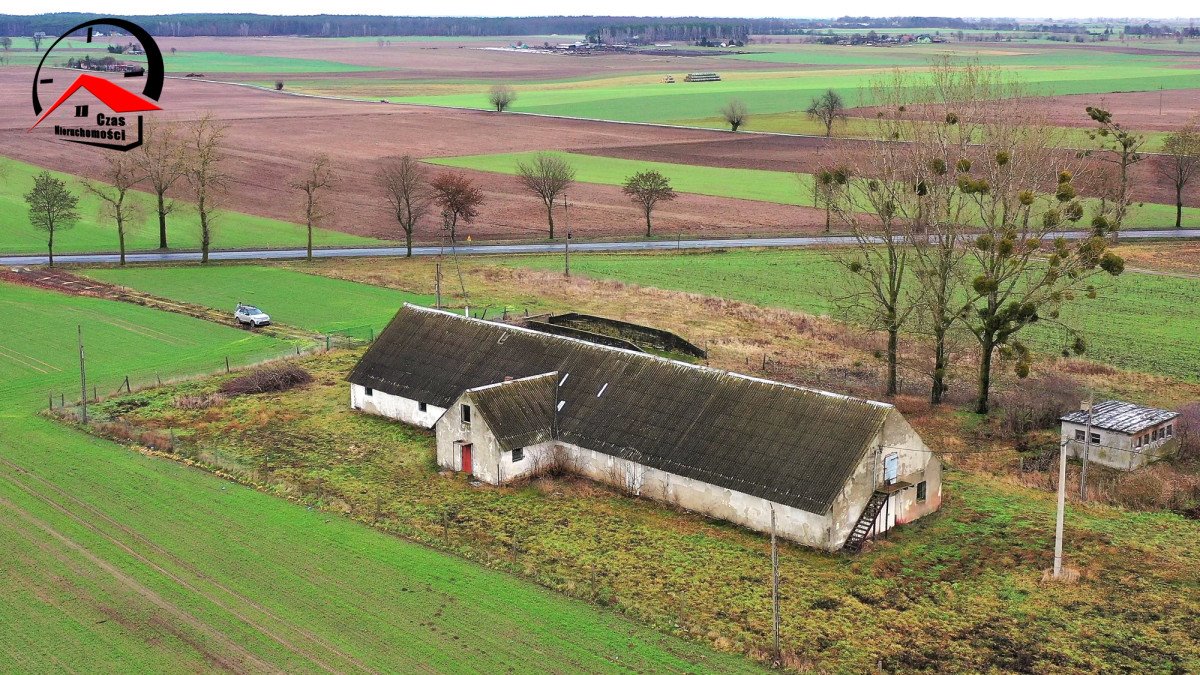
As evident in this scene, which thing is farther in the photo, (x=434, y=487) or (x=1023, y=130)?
(x=1023, y=130)

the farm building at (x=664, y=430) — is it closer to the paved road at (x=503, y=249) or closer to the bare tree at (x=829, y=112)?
the paved road at (x=503, y=249)

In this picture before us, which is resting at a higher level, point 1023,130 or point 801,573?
point 1023,130

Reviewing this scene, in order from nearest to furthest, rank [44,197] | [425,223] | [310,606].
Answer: [310,606] → [44,197] → [425,223]

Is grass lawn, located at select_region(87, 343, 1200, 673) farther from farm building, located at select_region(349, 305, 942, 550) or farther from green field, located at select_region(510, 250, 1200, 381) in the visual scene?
green field, located at select_region(510, 250, 1200, 381)

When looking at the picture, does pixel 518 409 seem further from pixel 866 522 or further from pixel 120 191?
pixel 120 191

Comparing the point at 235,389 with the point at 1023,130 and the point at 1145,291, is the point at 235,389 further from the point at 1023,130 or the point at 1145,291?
the point at 1145,291

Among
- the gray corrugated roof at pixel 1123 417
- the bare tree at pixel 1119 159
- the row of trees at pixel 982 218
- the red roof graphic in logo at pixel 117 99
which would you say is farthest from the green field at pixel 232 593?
the red roof graphic in logo at pixel 117 99

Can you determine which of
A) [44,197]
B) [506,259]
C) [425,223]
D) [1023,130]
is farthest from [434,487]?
[425,223]

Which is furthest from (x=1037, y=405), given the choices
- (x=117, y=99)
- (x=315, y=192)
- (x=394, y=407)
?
(x=117, y=99)
